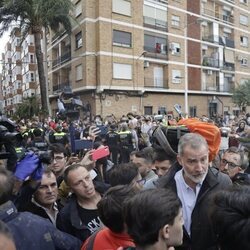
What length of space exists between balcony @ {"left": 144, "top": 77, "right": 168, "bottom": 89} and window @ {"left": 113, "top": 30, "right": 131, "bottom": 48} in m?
3.30

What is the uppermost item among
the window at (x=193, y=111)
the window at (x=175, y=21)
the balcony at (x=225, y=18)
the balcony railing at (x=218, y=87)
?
the balcony at (x=225, y=18)

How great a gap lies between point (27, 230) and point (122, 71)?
25.3 m

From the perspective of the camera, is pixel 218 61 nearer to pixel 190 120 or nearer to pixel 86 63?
pixel 86 63

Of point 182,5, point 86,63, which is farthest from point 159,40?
point 86,63

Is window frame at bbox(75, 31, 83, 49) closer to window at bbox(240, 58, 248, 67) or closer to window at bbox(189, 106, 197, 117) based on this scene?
window at bbox(189, 106, 197, 117)

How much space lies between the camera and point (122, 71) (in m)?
27.0

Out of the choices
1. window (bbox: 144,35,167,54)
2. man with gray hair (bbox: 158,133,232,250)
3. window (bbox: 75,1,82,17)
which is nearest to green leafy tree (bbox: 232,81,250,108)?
window (bbox: 144,35,167,54)

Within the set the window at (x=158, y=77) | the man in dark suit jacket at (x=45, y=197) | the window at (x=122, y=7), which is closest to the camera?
the man in dark suit jacket at (x=45, y=197)

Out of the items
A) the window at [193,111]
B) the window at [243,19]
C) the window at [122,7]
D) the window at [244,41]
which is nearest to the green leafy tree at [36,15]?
the window at [122,7]

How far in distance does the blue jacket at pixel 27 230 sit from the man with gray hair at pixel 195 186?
98 centimetres

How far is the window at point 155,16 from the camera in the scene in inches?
1144

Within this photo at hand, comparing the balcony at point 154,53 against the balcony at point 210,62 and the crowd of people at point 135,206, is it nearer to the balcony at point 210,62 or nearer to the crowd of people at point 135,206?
the balcony at point 210,62

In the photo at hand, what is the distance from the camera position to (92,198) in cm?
322

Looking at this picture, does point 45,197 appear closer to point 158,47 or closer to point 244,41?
point 158,47
